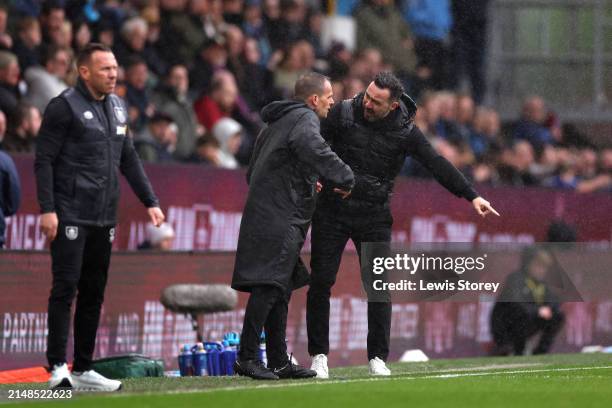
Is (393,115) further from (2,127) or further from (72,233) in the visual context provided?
(2,127)

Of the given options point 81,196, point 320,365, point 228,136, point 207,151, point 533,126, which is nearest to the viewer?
point 81,196

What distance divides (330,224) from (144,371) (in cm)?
212

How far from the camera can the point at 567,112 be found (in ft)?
90.1

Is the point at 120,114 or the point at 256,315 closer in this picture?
the point at 120,114

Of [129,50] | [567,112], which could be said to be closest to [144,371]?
[129,50]

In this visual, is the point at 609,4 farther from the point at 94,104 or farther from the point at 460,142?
the point at 94,104

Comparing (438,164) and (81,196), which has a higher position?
(438,164)

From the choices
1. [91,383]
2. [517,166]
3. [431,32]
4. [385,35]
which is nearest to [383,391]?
[91,383]

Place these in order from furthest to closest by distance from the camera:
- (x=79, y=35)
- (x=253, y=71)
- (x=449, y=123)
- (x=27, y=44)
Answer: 1. (x=449, y=123)
2. (x=253, y=71)
3. (x=79, y=35)
4. (x=27, y=44)

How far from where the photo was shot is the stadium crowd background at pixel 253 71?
16.2 meters

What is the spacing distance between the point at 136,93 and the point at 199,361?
15.4ft

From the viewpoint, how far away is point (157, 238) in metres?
15.5

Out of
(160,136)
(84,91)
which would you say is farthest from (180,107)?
(84,91)

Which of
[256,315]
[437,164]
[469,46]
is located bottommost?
[256,315]
